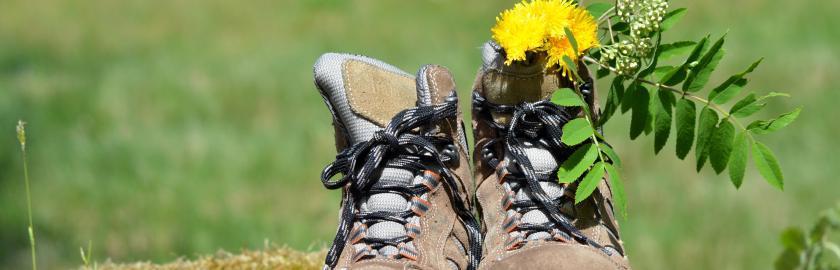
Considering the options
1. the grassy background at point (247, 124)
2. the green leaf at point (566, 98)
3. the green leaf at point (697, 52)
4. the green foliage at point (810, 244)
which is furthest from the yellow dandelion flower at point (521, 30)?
the grassy background at point (247, 124)

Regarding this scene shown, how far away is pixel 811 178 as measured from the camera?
19.8 ft

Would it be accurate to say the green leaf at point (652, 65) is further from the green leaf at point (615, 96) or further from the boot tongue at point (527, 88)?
the boot tongue at point (527, 88)

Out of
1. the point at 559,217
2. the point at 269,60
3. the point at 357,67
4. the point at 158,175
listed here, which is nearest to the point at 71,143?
the point at 158,175

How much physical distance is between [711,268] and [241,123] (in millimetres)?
3442

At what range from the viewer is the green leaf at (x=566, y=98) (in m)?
2.30

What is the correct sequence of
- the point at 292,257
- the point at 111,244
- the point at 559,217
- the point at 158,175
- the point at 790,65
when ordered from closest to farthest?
the point at 559,217 → the point at 292,257 → the point at 111,244 → the point at 158,175 → the point at 790,65

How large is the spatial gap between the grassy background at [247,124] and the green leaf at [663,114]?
273 cm

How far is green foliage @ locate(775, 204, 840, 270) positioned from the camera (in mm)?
1128

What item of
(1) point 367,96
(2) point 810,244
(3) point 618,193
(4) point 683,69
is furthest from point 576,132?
(2) point 810,244

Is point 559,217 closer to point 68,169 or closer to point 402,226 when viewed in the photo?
point 402,226

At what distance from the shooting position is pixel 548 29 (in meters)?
2.24

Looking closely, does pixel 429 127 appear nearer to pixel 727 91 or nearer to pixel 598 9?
pixel 598 9

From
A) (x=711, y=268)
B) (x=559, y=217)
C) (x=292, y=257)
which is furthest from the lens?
(x=711, y=268)

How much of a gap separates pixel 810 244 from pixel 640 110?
3.73ft
